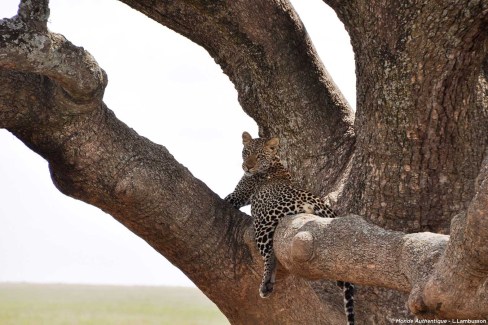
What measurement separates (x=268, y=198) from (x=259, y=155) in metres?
0.91

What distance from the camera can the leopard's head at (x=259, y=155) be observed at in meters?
7.71

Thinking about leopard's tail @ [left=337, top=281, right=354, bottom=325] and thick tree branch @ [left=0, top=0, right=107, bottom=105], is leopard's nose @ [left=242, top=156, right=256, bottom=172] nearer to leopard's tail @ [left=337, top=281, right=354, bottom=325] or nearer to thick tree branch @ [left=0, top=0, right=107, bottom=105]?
leopard's tail @ [left=337, top=281, right=354, bottom=325]

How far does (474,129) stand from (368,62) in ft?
2.82

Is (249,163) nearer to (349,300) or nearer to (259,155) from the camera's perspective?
(259,155)

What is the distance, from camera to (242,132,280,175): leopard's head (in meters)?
7.71

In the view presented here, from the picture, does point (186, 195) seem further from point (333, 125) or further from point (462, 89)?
point (462, 89)

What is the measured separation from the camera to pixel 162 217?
22.0 ft

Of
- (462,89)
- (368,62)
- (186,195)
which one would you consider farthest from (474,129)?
(186,195)

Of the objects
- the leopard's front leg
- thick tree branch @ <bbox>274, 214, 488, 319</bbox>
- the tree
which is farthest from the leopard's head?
thick tree branch @ <bbox>274, 214, 488, 319</bbox>

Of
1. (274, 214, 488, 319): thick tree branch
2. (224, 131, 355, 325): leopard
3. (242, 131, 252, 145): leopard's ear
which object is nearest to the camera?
(274, 214, 488, 319): thick tree branch

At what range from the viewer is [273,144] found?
765cm

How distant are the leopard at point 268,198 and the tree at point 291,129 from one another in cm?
17

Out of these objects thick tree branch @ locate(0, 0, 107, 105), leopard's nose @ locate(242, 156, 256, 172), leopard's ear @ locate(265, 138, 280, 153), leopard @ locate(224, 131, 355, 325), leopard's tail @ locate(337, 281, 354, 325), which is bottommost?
leopard's tail @ locate(337, 281, 354, 325)

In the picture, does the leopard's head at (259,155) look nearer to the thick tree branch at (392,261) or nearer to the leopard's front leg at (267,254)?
the leopard's front leg at (267,254)
